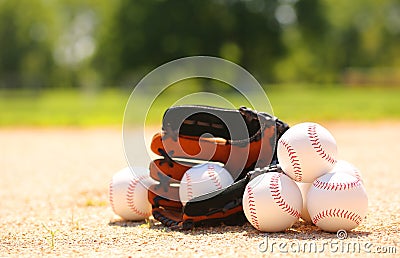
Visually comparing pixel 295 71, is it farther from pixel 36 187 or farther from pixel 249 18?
pixel 36 187

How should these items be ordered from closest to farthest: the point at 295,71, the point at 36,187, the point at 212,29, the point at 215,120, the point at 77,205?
the point at 215,120, the point at 77,205, the point at 36,187, the point at 212,29, the point at 295,71

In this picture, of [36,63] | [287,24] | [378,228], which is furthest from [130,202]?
[36,63]

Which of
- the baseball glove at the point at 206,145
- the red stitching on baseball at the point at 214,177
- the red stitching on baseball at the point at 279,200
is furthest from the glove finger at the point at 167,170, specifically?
the red stitching on baseball at the point at 279,200

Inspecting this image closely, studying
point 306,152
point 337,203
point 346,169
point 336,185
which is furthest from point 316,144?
point 346,169

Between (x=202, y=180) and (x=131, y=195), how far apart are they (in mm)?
796

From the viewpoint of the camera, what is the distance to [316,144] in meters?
4.68

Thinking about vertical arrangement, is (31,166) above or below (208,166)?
above

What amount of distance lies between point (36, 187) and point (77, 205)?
1673 millimetres

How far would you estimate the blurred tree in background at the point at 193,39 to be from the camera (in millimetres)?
40188

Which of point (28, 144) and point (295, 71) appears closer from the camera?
point (28, 144)

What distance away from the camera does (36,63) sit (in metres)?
60.5

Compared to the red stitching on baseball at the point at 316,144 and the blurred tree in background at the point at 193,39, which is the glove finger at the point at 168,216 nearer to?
the red stitching on baseball at the point at 316,144

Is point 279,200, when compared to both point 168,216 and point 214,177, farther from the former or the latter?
point 168,216

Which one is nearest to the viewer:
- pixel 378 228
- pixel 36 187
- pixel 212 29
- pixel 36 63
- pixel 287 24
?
pixel 378 228
